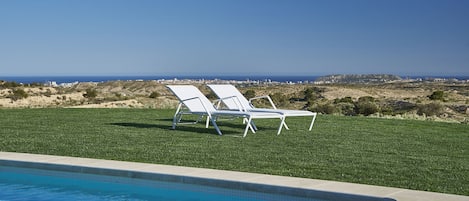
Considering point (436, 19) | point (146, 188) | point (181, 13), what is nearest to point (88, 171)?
point (146, 188)

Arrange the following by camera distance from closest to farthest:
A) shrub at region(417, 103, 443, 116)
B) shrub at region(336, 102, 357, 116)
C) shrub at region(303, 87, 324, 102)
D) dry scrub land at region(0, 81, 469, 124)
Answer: dry scrub land at region(0, 81, 469, 124) < shrub at region(417, 103, 443, 116) < shrub at region(336, 102, 357, 116) < shrub at region(303, 87, 324, 102)

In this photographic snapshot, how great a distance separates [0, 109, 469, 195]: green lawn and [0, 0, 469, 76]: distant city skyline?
29789mm

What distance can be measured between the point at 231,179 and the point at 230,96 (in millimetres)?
5018

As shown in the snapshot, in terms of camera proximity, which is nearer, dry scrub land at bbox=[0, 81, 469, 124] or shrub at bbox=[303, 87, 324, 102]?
dry scrub land at bbox=[0, 81, 469, 124]

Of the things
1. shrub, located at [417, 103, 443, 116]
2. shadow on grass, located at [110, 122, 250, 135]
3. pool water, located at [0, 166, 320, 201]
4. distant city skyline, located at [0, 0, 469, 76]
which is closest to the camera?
pool water, located at [0, 166, 320, 201]

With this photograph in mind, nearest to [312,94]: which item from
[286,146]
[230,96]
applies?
[230,96]

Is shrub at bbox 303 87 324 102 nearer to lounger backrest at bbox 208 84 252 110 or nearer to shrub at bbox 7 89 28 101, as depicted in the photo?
shrub at bbox 7 89 28 101

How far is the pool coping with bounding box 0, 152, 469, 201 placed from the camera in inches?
175

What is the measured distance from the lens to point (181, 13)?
45469 millimetres

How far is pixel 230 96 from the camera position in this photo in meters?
9.98

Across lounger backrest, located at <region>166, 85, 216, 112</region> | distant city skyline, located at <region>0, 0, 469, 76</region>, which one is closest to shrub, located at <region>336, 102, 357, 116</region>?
lounger backrest, located at <region>166, 85, 216, 112</region>

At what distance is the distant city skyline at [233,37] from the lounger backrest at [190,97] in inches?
1198

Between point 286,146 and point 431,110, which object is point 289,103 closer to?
point 431,110

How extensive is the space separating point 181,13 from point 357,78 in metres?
68.5
